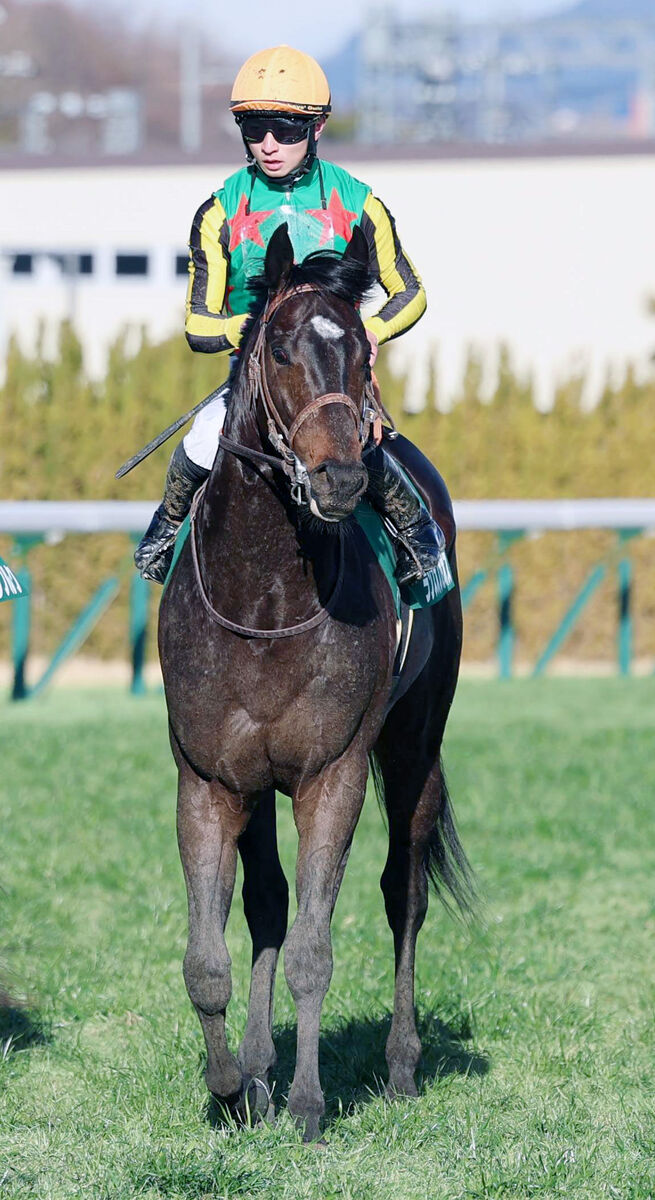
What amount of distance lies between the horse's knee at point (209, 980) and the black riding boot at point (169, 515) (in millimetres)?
1045

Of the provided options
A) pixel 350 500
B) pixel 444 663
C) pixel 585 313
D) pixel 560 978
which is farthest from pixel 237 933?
pixel 585 313

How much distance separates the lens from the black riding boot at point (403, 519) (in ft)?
14.6

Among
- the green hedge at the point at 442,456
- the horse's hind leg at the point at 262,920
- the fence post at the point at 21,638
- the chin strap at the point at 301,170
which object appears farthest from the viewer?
the green hedge at the point at 442,456

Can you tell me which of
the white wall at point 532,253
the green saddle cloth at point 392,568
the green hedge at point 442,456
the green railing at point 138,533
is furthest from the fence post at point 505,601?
the green saddle cloth at point 392,568

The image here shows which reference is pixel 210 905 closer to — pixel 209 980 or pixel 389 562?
pixel 209 980

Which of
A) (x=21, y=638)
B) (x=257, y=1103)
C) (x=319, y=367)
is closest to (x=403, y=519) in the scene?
(x=319, y=367)

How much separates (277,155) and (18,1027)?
278cm

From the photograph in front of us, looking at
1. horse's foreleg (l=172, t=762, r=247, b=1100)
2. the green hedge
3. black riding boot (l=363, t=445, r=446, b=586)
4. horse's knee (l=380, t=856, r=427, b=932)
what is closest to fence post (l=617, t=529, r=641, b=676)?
the green hedge

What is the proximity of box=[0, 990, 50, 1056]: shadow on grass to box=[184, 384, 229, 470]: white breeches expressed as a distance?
1.88 meters

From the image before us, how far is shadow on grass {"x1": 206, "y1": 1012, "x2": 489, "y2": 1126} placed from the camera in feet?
15.4

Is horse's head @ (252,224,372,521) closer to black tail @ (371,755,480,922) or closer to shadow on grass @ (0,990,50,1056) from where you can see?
black tail @ (371,755,480,922)

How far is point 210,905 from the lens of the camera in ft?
13.8

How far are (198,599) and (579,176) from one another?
19951mm

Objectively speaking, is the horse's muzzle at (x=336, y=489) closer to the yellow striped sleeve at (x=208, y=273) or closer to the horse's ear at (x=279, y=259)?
the horse's ear at (x=279, y=259)
